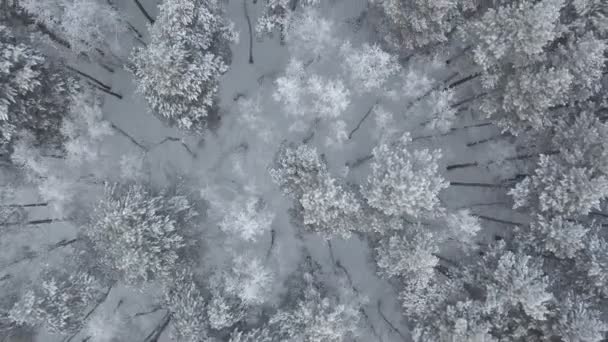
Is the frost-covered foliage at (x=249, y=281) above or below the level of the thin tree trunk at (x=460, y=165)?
below

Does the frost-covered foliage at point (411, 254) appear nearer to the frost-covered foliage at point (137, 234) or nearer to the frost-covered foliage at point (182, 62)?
the frost-covered foliage at point (137, 234)

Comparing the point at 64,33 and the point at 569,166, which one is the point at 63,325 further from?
the point at 569,166

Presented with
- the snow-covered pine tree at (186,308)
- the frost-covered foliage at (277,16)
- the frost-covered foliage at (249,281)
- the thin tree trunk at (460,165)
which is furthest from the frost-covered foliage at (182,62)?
the thin tree trunk at (460,165)

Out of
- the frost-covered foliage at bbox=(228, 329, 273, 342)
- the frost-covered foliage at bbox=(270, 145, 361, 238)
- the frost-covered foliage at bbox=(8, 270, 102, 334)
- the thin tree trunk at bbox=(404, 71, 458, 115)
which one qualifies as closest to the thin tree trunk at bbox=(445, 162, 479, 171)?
the thin tree trunk at bbox=(404, 71, 458, 115)

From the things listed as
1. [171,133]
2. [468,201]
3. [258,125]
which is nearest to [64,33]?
[171,133]

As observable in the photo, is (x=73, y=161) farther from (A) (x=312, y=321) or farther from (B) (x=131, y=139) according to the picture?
(A) (x=312, y=321)

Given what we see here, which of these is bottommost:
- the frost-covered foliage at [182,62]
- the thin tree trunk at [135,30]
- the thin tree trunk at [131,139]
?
the thin tree trunk at [131,139]

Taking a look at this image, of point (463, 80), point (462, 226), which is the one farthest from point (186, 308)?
point (463, 80)
